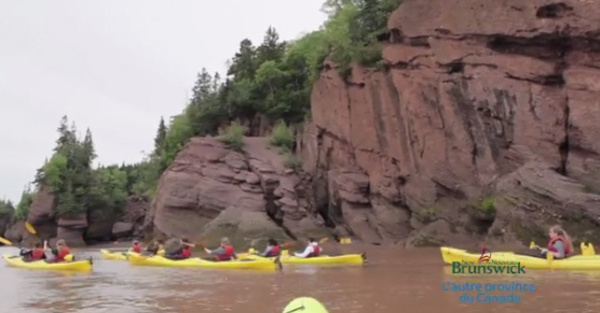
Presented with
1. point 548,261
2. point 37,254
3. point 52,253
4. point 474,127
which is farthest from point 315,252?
point 37,254

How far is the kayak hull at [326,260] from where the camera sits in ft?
69.7

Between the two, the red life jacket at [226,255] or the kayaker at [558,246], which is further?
the red life jacket at [226,255]

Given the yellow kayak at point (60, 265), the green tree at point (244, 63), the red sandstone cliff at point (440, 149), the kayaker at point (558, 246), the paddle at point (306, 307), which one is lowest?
the yellow kayak at point (60, 265)

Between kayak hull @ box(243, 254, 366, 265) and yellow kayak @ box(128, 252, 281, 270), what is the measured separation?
45 centimetres

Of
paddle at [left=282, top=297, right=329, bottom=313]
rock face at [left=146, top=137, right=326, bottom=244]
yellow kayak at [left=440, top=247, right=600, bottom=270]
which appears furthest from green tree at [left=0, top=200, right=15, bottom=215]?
paddle at [left=282, top=297, right=329, bottom=313]

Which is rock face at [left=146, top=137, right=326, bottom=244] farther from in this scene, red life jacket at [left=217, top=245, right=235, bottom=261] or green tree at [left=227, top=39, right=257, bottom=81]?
green tree at [left=227, top=39, right=257, bottom=81]

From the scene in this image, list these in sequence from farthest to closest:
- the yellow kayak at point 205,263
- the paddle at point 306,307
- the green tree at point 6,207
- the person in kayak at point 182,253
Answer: the green tree at point 6,207 → the person in kayak at point 182,253 → the yellow kayak at point 205,263 → the paddle at point 306,307

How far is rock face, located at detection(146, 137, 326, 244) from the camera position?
36.1 meters

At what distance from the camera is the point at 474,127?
2964 cm

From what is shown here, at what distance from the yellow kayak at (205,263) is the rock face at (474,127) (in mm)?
10158

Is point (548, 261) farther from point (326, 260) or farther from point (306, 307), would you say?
point (306, 307)

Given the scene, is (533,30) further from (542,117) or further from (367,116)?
(367,116)

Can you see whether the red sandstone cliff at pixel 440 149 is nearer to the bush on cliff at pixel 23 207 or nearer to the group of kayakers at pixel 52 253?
the group of kayakers at pixel 52 253

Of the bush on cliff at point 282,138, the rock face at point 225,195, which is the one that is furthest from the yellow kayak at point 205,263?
the bush on cliff at point 282,138
